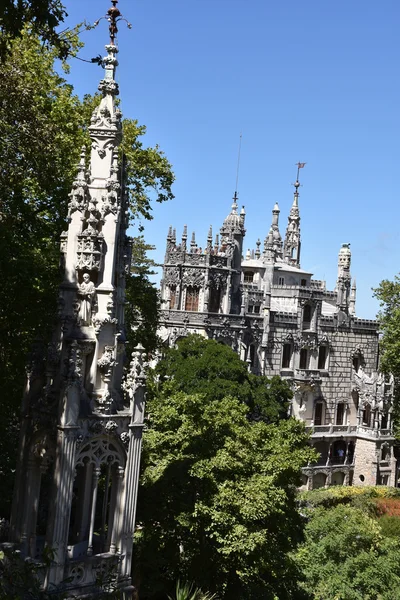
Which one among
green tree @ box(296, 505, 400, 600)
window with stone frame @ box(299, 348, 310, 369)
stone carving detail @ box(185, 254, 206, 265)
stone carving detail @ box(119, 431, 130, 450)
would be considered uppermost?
stone carving detail @ box(185, 254, 206, 265)

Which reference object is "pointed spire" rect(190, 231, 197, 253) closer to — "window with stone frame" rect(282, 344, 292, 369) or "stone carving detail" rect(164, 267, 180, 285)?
"stone carving detail" rect(164, 267, 180, 285)

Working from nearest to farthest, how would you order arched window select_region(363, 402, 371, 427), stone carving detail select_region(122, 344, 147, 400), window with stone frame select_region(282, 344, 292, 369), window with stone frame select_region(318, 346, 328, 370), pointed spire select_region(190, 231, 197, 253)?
stone carving detail select_region(122, 344, 147, 400) < pointed spire select_region(190, 231, 197, 253) < window with stone frame select_region(282, 344, 292, 369) < window with stone frame select_region(318, 346, 328, 370) < arched window select_region(363, 402, 371, 427)

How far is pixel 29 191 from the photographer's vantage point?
82.4 ft

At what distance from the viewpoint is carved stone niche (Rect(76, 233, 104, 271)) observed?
Result: 14906 mm

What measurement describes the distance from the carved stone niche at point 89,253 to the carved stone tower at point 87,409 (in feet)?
0.07

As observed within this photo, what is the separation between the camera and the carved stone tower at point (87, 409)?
14047 mm

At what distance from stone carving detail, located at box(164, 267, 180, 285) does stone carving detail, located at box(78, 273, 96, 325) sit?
39.5 metres

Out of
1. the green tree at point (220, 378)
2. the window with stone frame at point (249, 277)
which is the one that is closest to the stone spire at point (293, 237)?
the window with stone frame at point (249, 277)

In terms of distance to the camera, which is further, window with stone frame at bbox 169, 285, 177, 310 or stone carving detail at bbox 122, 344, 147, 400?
window with stone frame at bbox 169, 285, 177, 310

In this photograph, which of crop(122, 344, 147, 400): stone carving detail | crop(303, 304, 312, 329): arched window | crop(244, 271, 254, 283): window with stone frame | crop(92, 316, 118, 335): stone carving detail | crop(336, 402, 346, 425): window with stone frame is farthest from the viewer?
crop(244, 271, 254, 283): window with stone frame

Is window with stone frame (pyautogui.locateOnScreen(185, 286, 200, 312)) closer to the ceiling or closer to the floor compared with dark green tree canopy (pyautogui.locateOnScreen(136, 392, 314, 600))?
closer to the ceiling

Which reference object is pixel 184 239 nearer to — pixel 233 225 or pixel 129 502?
pixel 233 225

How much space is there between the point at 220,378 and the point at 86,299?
2826 cm

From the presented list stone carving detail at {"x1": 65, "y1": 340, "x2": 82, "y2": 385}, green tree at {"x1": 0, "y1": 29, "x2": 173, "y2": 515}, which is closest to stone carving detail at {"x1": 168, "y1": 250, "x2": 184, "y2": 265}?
green tree at {"x1": 0, "y1": 29, "x2": 173, "y2": 515}
